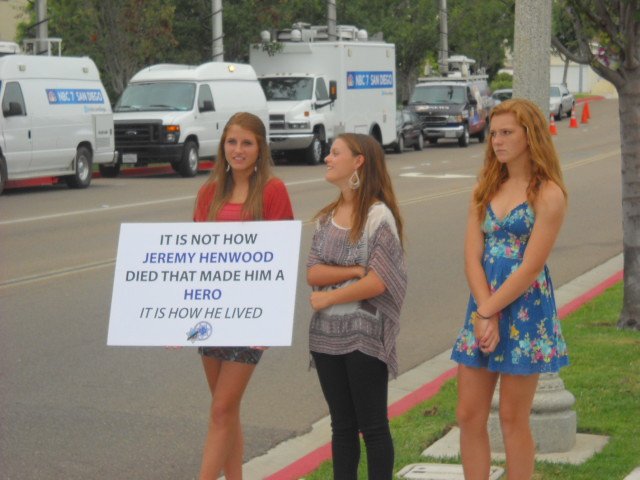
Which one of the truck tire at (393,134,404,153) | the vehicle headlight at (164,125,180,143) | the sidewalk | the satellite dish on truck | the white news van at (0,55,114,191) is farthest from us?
the truck tire at (393,134,404,153)

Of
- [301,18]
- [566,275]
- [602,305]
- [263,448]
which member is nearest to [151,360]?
[263,448]

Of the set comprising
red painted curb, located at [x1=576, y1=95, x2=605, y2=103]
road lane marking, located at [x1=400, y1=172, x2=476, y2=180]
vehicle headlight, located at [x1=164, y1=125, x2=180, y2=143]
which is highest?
vehicle headlight, located at [x1=164, y1=125, x2=180, y2=143]

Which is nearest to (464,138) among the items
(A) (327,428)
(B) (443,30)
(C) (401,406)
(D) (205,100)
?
(B) (443,30)

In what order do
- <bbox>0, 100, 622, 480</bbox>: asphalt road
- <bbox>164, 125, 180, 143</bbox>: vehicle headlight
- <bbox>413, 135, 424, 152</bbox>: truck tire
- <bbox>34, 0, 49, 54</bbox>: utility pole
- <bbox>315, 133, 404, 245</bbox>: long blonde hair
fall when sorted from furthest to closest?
1. <bbox>413, 135, 424, 152</bbox>: truck tire
2. <bbox>164, 125, 180, 143</bbox>: vehicle headlight
3. <bbox>34, 0, 49, 54</bbox>: utility pole
4. <bbox>0, 100, 622, 480</bbox>: asphalt road
5. <bbox>315, 133, 404, 245</bbox>: long blonde hair

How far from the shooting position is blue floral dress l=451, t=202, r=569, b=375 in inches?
198

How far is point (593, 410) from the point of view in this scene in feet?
24.1

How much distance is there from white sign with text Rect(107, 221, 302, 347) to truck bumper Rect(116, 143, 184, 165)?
22.7 m

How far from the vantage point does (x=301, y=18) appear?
45.9 meters

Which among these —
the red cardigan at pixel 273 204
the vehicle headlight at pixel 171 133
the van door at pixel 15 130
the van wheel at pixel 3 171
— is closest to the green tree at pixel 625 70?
the red cardigan at pixel 273 204

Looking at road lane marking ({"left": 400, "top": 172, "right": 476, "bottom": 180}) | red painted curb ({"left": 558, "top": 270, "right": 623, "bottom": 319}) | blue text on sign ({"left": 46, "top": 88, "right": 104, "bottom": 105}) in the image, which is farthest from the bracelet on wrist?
road lane marking ({"left": 400, "top": 172, "right": 476, "bottom": 180})

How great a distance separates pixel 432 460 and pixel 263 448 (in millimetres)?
1192

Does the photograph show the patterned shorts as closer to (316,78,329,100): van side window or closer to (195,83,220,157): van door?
(195,83,220,157): van door

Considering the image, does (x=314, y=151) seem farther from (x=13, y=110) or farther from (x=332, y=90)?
(x=13, y=110)

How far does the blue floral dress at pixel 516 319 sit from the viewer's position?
5020 millimetres
